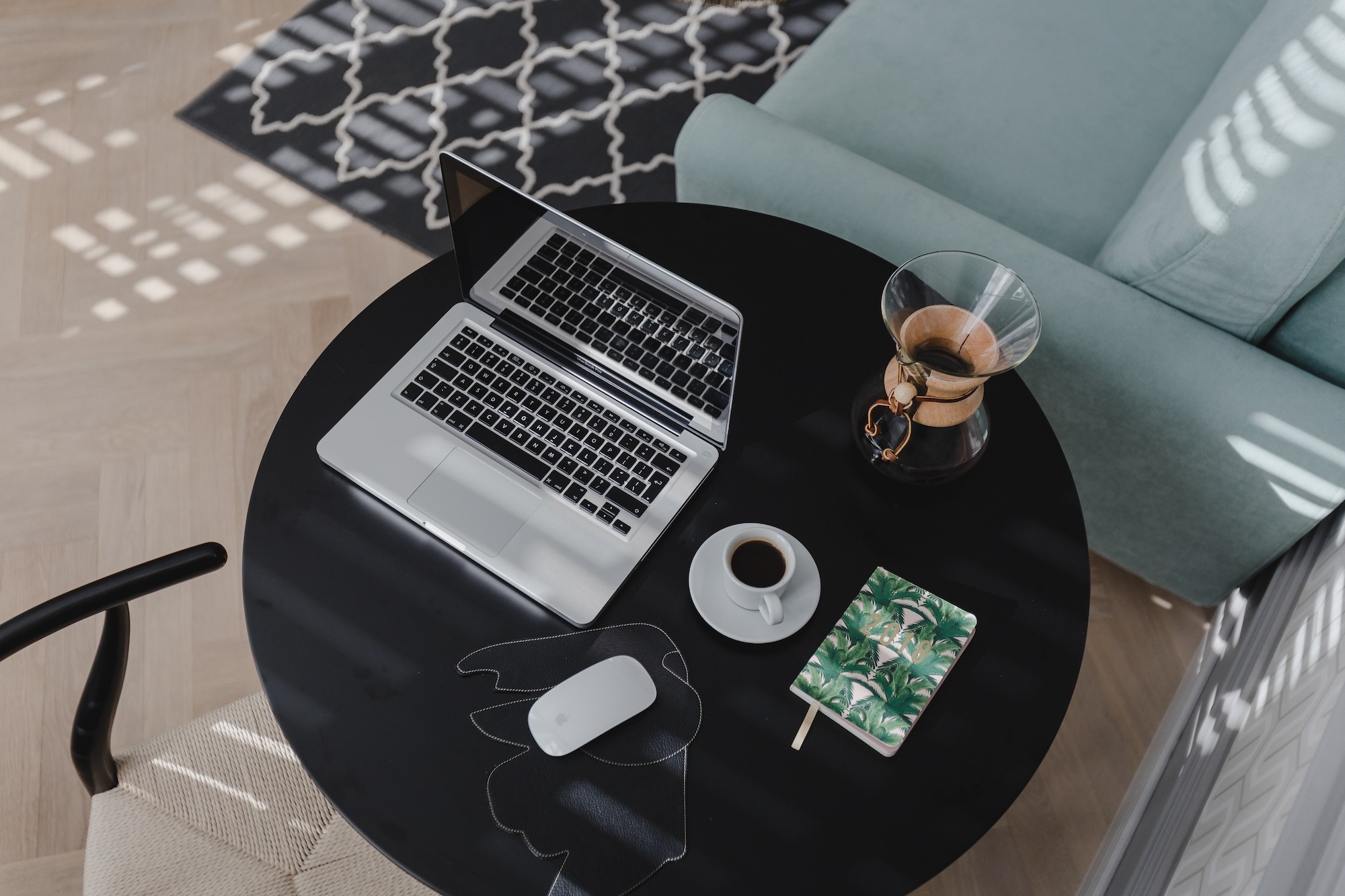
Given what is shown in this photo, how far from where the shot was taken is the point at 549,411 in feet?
3.90

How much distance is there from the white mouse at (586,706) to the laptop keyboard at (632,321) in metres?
0.33

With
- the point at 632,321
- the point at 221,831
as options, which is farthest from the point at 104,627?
the point at 632,321

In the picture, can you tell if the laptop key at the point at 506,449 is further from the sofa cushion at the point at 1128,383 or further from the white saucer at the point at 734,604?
the sofa cushion at the point at 1128,383

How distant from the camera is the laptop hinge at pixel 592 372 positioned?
1185mm

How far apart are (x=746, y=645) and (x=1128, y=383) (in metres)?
0.69

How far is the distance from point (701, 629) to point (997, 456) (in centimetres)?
44

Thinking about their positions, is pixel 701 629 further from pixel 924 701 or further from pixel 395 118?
pixel 395 118

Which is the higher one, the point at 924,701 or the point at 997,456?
the point at 997,456

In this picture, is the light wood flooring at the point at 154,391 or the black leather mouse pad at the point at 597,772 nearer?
the black leather mouse pad at the point at 597,772

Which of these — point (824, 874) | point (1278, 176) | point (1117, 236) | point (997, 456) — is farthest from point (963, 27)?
point (824, 874)

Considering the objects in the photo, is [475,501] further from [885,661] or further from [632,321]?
[885,661]

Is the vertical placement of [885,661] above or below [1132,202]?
below

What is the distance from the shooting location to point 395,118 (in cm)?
239

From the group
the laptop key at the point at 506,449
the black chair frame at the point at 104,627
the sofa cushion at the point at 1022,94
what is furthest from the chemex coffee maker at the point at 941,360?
the black chair frame at the point at 104,627
